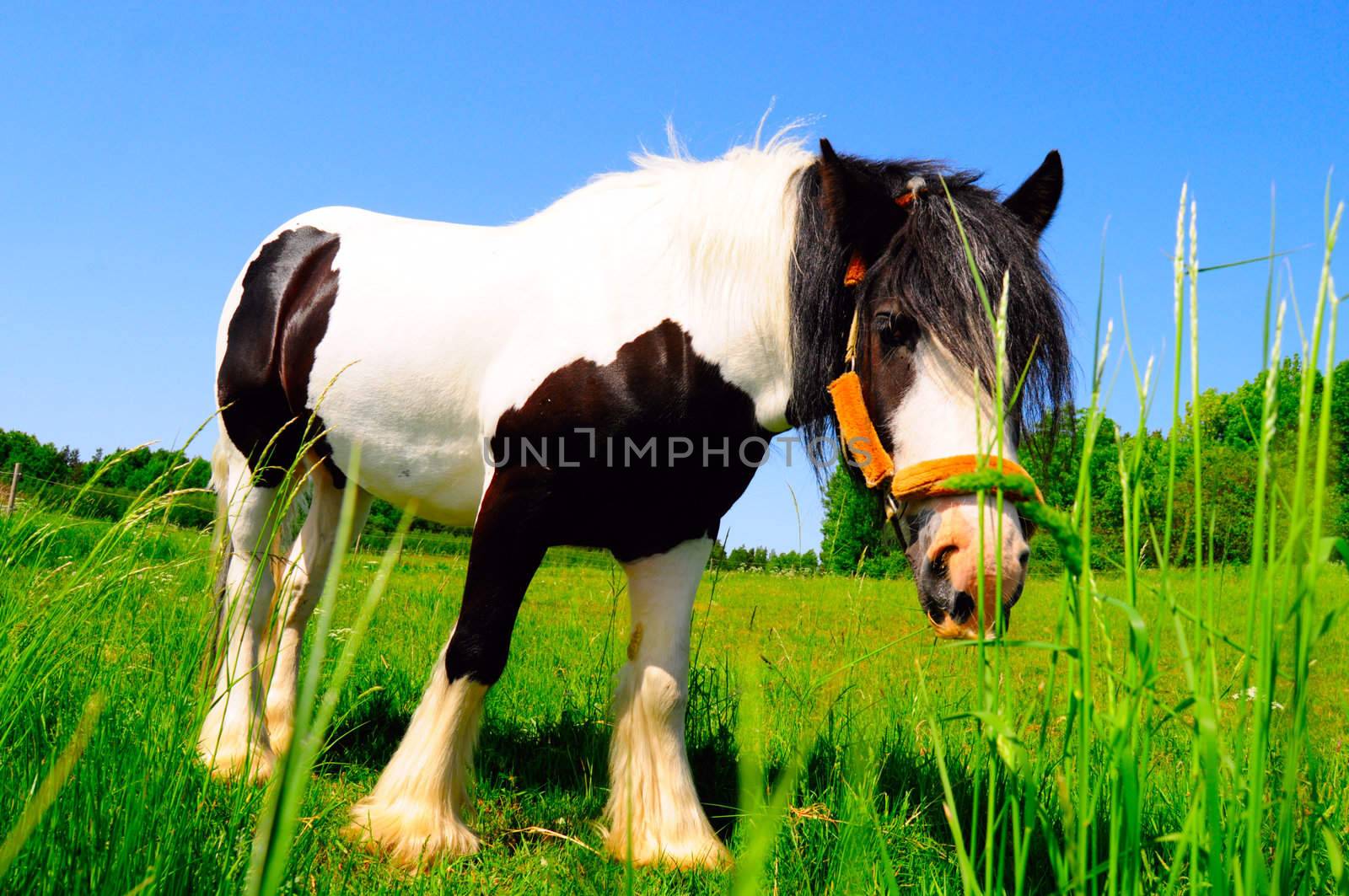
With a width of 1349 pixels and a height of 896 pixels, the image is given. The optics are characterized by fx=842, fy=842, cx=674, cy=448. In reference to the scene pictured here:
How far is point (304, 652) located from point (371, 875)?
7.17ft

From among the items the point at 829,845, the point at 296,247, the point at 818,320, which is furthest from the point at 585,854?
the point at 296,247

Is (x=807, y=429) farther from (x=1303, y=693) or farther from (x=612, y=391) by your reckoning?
(x=1303, y=693)

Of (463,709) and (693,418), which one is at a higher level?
(693,418)

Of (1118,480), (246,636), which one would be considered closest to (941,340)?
(1118,480)

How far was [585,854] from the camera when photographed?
262cm

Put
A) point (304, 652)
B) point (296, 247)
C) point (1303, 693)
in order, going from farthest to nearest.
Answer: point (304, 652) → point (296, 247) → point (1303, 693)

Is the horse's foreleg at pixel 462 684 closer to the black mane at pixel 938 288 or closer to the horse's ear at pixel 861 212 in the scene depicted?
the black mane at pixel 938 288

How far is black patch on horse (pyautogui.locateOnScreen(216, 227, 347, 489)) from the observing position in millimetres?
3604

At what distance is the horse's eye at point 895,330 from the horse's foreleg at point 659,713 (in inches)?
40.5

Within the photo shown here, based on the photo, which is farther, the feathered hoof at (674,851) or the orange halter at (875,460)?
the feathered hoof at (674,851)

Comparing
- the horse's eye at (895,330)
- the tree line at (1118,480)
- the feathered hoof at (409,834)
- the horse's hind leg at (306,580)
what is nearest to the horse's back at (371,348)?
the horse's hind leg at (306,580)

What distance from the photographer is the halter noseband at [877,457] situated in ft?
6.38

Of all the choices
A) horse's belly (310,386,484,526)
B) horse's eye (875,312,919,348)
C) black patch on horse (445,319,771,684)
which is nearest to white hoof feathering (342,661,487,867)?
black patch on horse (445,319,771,684)

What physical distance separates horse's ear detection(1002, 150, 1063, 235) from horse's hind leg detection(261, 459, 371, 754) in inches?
113
